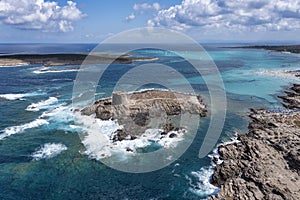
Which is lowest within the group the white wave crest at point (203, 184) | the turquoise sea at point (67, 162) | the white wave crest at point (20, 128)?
the white wave crest at point (203, 184)

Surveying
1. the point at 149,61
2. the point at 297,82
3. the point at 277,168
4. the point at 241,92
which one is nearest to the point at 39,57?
the point at 149,61

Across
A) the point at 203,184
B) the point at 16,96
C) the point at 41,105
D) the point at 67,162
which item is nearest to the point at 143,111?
the point at 67,162

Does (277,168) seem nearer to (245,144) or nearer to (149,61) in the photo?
(245,144)

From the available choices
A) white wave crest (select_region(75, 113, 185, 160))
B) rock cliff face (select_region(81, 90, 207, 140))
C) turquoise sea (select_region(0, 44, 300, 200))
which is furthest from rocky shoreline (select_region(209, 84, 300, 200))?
rock cliff face (select_region(81, 90, 207, 140))

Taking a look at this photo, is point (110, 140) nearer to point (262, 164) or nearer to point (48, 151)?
point (48, 151)

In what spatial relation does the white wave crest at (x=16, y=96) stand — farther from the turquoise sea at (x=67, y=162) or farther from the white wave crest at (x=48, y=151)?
the white wave crest at (x=48, y=151)

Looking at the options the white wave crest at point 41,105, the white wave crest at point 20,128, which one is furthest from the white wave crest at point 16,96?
the white wave crest at point 20,128

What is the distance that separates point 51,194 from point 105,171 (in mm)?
7428

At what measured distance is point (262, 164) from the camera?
34.2 metres

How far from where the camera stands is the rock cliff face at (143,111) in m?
50.5

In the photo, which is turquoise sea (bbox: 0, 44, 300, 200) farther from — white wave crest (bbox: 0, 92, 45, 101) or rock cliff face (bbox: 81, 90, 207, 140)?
rock cliff face (bbox: 81, 90, 207, 140)

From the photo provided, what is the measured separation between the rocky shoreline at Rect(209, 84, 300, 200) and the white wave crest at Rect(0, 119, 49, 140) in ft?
111

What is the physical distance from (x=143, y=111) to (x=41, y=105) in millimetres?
27539

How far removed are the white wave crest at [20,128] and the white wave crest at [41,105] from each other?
8759 mm
